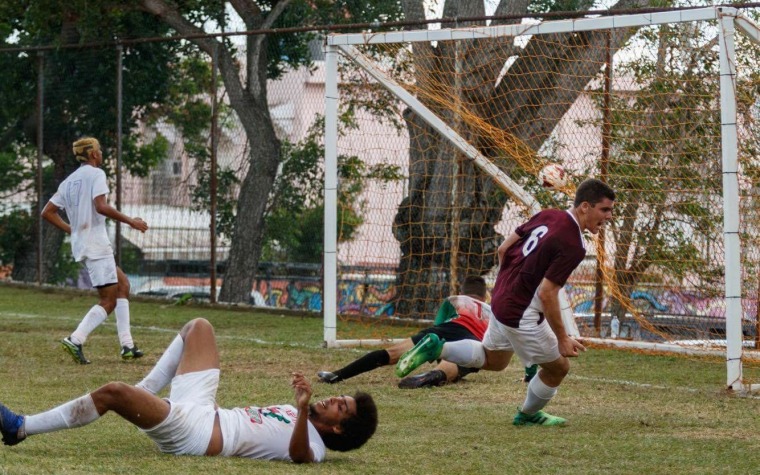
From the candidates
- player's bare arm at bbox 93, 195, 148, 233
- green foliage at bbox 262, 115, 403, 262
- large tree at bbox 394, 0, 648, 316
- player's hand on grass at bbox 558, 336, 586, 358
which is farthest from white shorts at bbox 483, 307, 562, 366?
green foliage at bbox 262, 115, 403, 262

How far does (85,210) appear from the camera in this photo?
35.9 ft

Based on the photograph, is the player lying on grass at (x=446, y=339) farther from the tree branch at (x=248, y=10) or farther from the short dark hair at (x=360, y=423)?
the tree branch at (x=248, y=10)

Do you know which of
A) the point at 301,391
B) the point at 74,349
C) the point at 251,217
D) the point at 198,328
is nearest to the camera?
the point at 301,391

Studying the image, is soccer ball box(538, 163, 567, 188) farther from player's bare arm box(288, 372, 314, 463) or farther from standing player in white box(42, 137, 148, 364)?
player's bare arm box(288, 372, 314, 463)

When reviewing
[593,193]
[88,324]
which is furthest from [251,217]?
[593,193]

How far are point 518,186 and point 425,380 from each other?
3.47m

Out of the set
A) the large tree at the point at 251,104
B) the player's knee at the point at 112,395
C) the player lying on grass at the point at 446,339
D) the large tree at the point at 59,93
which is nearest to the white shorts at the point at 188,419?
the player's knee at the point at 112,395

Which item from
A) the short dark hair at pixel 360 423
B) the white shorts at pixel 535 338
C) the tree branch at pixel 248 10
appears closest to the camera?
the short dark hair at pixel 360 423

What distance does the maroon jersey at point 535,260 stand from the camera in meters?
7.37

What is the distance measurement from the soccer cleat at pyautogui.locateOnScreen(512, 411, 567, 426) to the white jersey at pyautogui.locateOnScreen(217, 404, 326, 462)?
1987 millimetres

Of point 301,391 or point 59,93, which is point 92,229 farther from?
point 59,93

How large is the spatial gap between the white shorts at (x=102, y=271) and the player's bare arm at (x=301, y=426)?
5.23 m

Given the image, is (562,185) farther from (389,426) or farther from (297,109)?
(297,109)

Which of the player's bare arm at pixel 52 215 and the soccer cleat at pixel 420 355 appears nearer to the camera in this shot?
the soccer cleat at pixel 420 355
